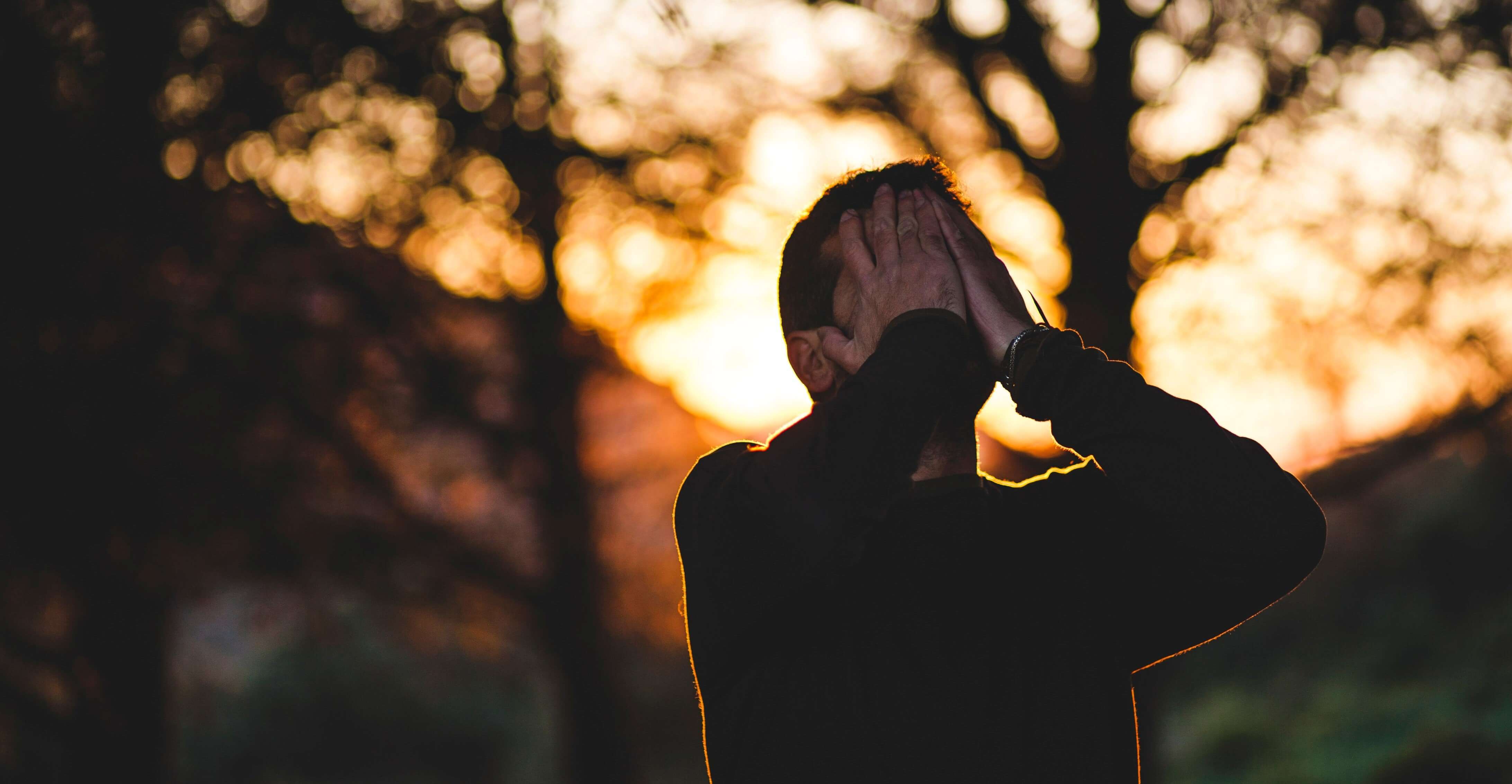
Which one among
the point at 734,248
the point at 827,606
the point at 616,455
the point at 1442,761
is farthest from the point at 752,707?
the point at 1442,761

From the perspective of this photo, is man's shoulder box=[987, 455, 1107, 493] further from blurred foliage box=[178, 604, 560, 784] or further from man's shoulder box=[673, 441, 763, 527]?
blurred foliage box=[178, 604, 560, 784]

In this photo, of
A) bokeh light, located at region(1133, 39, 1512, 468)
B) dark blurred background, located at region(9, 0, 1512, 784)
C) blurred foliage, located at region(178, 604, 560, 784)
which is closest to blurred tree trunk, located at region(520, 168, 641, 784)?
dark blurred background, located at region(9, 0, 1512, 784)

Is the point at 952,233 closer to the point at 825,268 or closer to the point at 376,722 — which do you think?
the point at 825,268

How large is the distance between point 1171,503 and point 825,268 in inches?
27.4

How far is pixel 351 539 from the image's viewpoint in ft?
20.5

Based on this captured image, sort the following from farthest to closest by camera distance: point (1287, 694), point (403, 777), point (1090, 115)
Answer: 1. point (403, 777)
2. point (1287, 694)
3. point (1090, 115)

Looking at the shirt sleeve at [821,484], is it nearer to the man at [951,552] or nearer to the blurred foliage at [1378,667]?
the man at [951,552]

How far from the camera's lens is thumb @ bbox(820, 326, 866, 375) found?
1.57m

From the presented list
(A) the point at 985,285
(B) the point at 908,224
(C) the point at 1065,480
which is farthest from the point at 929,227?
(C) the point at 1065,480

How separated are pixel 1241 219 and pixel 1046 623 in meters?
4.49

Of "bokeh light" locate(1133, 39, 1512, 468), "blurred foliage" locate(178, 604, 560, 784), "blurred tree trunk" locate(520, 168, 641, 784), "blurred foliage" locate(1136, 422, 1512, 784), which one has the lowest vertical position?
"blurred foliage" locate(178, 604, 560, 784)

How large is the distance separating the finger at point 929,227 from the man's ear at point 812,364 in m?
0.25

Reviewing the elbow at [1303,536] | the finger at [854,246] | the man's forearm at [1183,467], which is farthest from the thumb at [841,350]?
the elbow at [1303,536]

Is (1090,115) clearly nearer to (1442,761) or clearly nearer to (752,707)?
(752,707)
